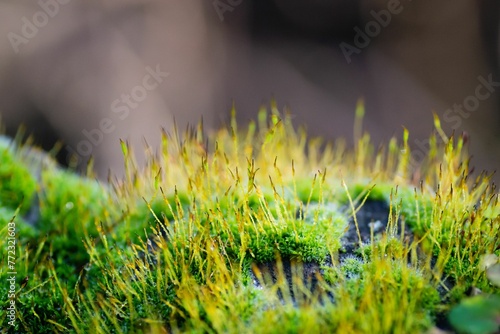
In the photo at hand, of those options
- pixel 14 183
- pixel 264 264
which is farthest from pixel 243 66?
pixel 264 264

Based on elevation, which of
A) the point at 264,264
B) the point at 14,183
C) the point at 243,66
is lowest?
the point at 264,264

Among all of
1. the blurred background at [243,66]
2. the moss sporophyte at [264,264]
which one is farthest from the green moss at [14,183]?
the blurred background at [243,66]

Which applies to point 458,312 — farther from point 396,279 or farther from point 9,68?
point 9,68

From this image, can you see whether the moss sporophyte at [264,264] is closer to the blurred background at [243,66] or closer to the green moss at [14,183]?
the green moss at [14,183]

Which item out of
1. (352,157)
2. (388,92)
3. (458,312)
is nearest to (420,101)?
(388,92)

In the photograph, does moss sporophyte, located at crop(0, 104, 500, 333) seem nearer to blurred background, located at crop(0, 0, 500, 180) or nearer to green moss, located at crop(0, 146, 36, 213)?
green moss, located at crop(0, 146, 36, 213)

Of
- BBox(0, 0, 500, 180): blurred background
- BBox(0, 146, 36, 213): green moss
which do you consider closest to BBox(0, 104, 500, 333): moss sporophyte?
BBox(0, 146, 36, 213): green moss

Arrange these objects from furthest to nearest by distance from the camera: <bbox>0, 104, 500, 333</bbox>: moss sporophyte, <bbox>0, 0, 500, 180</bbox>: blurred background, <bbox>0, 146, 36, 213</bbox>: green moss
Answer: <bbox>0, 0, 500, 180</bbox>: blurred background → <bbox>0, 146, 36, 213</bbox>: green moss → <bbox>0, 104, 500, 333</bbox>: moss sporophyte

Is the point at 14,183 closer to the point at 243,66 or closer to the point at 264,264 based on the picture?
the point at 264,264

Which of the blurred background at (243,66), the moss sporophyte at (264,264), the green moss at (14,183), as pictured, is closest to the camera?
the moss sporophyte at (264,264)
